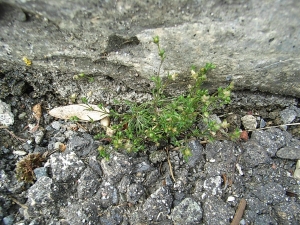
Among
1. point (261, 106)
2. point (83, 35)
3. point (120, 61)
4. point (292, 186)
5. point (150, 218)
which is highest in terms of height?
point (83, 35)

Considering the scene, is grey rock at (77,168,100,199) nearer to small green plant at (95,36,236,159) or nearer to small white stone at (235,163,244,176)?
small green plant at (95,36,236,159)

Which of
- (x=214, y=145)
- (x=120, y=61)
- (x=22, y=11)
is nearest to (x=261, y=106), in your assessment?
(x=214, y=145)

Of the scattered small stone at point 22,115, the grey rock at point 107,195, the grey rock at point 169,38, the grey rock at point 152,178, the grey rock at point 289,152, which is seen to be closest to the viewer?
the grey rock at point 169,38

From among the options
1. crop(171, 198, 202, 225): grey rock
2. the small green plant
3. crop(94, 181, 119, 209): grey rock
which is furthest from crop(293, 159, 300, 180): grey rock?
crop(94, 181, 119, 209): grey rock

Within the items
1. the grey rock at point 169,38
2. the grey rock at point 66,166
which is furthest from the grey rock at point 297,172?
the grey rock at point 66,166

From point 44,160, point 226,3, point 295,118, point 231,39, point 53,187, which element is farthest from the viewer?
point 295,118

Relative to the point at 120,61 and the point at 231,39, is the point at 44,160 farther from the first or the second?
the point at 231,39

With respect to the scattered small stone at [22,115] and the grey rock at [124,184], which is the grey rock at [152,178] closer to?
the grey rock at [124,184]
